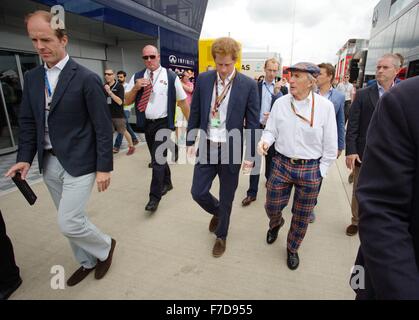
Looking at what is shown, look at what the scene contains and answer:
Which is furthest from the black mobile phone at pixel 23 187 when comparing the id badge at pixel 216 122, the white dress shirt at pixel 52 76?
the id badge at pixel 216 122

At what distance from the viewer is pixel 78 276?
2.38 m

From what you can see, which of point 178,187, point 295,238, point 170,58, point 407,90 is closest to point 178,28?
point 170,58

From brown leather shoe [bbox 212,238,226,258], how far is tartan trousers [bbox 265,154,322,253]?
593mm

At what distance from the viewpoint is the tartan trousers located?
2.36m

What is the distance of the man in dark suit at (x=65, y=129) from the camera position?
1969 millimetres

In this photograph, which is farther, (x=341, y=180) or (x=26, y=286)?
(x=341, y=180)

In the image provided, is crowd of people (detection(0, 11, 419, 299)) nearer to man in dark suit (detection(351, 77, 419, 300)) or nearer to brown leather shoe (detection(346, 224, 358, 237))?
brown leather shoe (detection(346, 224, 358, 237))

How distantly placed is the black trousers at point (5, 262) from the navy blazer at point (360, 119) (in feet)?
10.8

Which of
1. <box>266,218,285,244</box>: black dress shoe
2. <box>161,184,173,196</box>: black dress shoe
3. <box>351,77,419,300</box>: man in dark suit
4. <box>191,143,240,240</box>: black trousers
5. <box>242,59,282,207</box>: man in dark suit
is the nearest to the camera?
<box>351,77,419,300</box>: man in dark suit

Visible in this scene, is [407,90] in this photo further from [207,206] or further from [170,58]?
[170,58]

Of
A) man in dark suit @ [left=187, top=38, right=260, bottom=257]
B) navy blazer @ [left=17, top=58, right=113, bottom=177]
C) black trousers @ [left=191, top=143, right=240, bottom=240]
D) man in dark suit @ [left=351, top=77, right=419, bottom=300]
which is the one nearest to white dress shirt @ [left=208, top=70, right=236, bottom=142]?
man in dark suit @ [left=187, top=38, right=260, bottom=257]

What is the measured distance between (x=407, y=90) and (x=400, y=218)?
389mm

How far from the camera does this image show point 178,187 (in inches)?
181

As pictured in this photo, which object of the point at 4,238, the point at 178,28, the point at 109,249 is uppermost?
the point at 178,28
